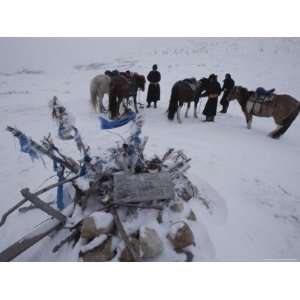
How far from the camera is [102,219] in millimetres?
2137

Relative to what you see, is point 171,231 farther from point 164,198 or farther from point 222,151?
point 222,151

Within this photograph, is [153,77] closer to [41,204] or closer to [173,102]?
[173,102]

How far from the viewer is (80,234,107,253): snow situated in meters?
1.99

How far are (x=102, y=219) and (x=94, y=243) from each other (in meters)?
Answer: 0.23

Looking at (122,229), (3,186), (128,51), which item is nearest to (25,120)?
(3,186)

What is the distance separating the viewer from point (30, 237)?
204 centimetres

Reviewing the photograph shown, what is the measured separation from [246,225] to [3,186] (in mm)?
3578

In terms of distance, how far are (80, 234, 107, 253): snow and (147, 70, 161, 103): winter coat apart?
19.5 ft

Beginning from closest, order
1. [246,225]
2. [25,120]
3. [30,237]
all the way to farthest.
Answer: [30,237] < [246,225] < [25,120]

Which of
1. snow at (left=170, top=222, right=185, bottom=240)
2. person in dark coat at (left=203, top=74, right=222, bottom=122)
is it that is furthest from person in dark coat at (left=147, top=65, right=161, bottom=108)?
snow at (left=170, top=222, right=185, bottom=240)

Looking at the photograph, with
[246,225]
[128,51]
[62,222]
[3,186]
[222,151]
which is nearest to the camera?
[62,222]

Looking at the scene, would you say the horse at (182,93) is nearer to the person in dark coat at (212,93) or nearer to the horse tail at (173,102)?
the horse tail at (173,102)

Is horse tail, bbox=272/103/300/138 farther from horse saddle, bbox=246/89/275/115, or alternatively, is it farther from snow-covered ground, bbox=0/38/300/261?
horse saddle, bbox=246/89/275/115

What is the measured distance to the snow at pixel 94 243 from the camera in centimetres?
199
